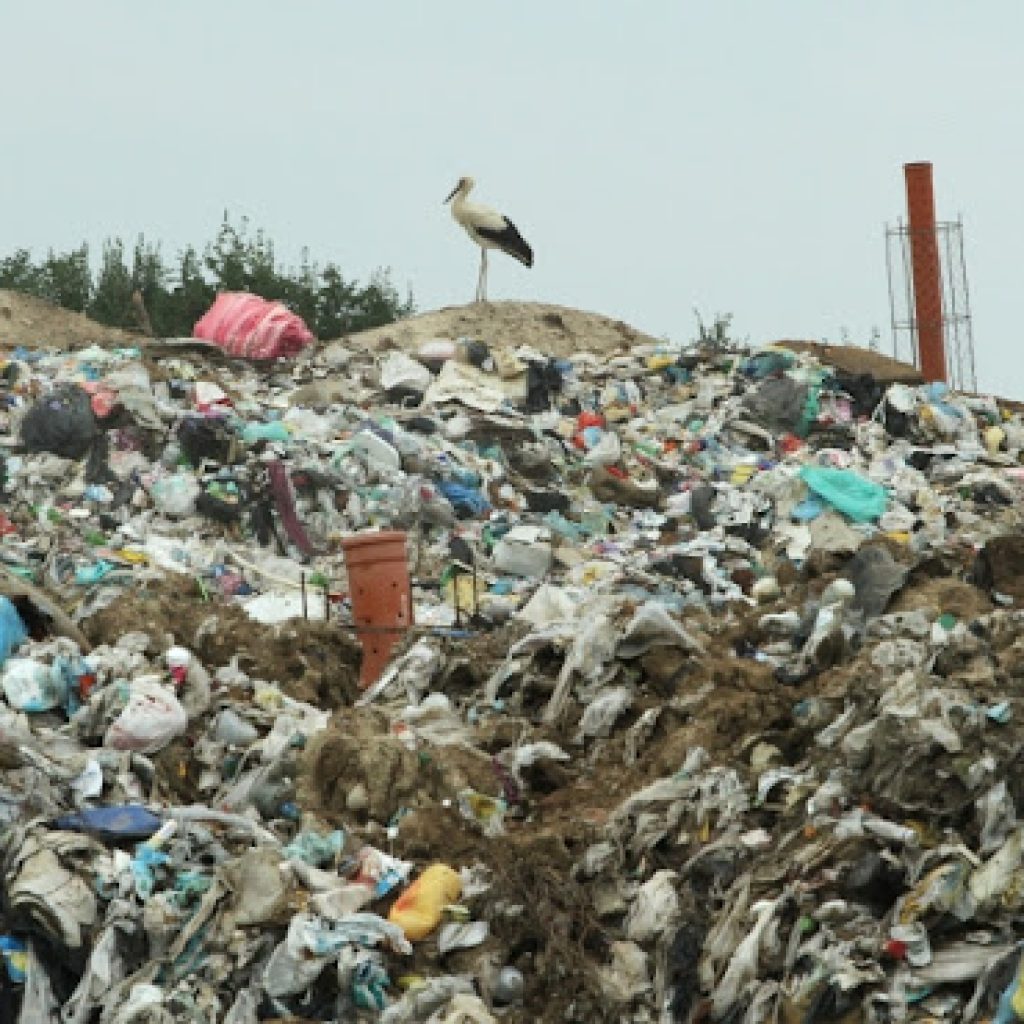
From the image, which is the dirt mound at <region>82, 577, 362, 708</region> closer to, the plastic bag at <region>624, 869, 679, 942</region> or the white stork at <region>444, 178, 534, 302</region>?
the plastic bag at <region>624, 869, 679, 942</region>

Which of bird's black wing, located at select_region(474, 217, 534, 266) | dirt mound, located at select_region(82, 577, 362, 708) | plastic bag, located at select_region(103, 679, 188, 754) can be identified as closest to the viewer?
plastic bag, located at select_region(103, 679, 188, 754)

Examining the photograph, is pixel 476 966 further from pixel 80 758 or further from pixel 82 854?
pixel 80 758

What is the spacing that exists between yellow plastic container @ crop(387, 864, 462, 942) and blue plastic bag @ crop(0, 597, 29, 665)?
2.84 meters

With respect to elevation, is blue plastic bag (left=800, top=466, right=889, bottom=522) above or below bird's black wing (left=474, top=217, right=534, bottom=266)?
below

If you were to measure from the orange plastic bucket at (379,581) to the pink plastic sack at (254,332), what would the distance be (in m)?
8.09

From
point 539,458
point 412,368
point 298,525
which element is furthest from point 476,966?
point 412,368

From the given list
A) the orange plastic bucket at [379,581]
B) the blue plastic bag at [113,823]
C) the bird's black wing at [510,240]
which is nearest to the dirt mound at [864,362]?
the bird's black wing at [510,240]

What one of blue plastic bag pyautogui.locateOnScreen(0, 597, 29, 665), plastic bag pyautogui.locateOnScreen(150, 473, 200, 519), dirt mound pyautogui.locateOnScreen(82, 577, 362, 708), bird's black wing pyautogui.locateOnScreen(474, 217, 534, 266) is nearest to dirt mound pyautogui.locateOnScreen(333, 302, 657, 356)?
bird's black wing pyautogui.locateOnScreen(474, 217, 534, 266)

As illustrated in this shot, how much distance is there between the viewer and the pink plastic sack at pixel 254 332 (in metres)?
19.6

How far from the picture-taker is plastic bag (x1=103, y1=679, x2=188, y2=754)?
29.6 feet

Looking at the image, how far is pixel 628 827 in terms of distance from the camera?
7.78m

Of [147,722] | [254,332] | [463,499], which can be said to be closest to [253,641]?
[147,722]

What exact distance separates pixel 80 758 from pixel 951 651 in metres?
3.08

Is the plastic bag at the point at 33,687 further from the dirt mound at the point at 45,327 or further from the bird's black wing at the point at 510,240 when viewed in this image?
the bird's black wing at the point at 510,240
